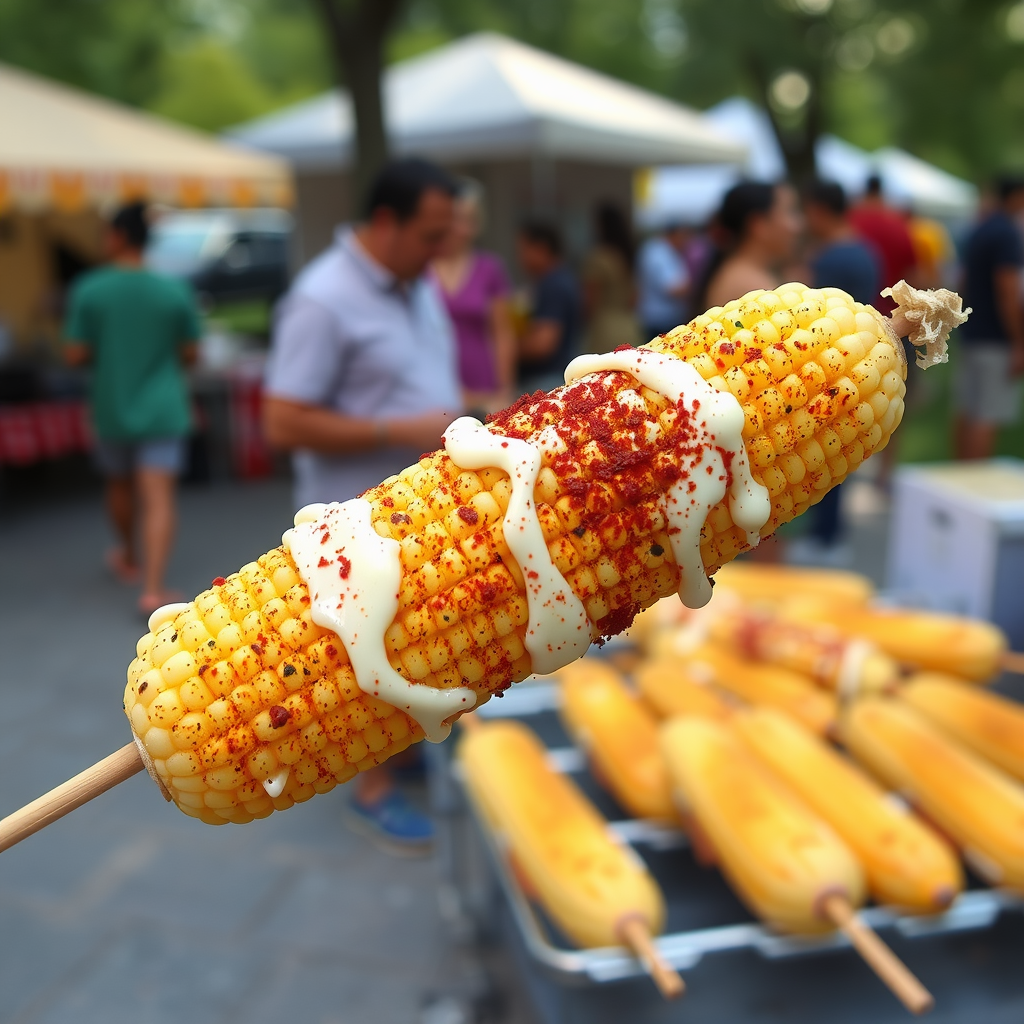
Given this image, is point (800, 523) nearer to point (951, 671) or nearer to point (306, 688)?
point (951, 671)

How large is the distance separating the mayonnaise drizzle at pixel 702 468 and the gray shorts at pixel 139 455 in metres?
5.34

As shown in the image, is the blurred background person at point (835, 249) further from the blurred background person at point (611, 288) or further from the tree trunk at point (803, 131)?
the tree trunk at point (803, 131)

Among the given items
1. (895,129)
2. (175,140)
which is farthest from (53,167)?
(895,129)

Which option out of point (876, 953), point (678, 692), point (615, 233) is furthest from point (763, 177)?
point (876, 953)

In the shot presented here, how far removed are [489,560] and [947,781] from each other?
1.77m

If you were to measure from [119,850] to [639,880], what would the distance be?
2.45m

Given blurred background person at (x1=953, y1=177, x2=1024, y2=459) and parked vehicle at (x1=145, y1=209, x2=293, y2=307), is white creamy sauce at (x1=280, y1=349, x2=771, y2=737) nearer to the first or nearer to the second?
blurred background person at (x1=953, y1=177, x2=1024, y2=459)

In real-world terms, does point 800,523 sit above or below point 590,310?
below

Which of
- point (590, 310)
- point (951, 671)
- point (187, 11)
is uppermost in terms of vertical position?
point (187, 11)

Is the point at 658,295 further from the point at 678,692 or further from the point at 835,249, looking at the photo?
the point at 678,692

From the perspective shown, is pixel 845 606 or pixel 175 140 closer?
pixel 845 606

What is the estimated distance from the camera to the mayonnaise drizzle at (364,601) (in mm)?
1127

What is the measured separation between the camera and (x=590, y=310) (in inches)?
314

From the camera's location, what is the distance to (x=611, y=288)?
7.59 meters
